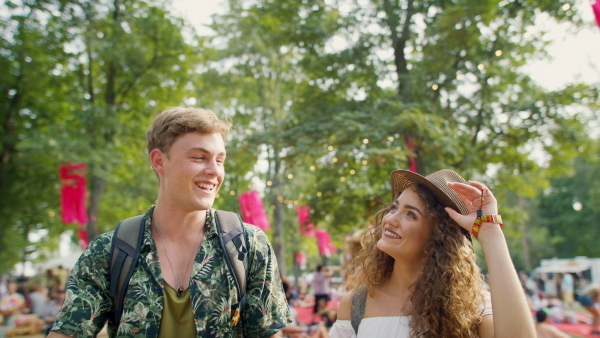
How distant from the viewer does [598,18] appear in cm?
330

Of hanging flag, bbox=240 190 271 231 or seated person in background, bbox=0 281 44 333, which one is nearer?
seated person in background, bbox=0 281 44 333

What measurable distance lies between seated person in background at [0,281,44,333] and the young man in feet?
30.7

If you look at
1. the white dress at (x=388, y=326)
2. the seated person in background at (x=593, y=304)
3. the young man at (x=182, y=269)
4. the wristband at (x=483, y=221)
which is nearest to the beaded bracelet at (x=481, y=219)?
the wristband at (x=483, y=221)

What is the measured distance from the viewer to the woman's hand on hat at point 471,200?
2.11 m

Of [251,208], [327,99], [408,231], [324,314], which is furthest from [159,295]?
[251,208]

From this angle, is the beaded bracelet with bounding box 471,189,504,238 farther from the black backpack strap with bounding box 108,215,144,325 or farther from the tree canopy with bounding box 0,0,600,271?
the tree canopy with bounding box 0,0,600,271

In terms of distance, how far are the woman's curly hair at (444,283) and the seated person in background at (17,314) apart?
9692mm

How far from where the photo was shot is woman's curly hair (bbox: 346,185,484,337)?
2119 mm

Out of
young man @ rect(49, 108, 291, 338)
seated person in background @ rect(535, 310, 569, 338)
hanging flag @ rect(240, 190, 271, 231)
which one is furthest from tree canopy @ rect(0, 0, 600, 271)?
young man @ rect(49, 108, 291, 338)

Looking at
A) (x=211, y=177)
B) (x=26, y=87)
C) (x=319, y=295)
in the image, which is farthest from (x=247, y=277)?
(x=26, y=87)

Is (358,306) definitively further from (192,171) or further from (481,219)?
(192,171)

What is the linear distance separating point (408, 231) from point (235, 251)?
89cm

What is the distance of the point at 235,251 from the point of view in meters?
2.11

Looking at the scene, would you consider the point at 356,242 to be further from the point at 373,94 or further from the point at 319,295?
the point at 373,94
